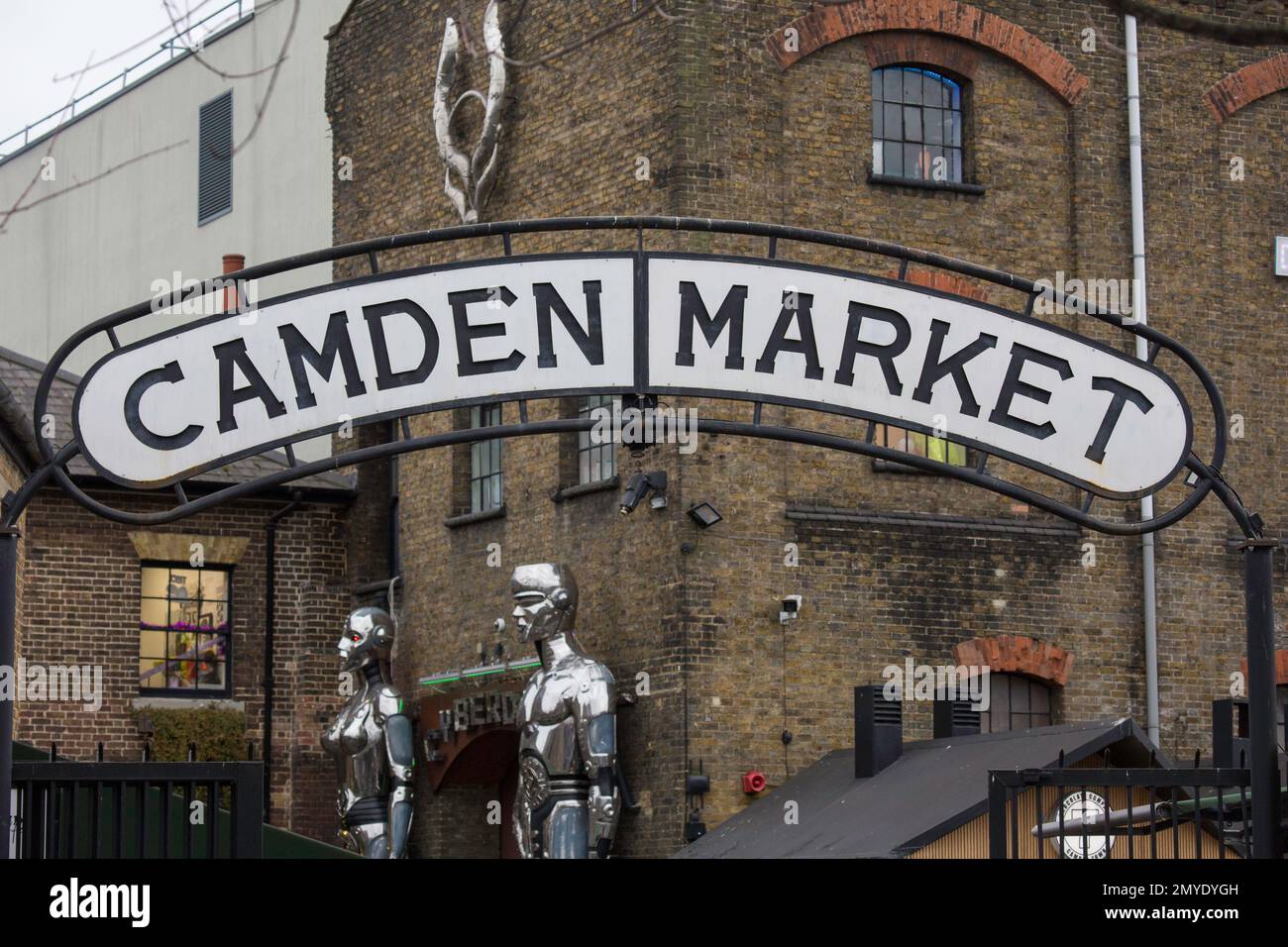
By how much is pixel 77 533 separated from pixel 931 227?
9.84 meters

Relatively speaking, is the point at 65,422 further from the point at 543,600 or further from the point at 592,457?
the point at 543,600

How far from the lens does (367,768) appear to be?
22328 millimetres

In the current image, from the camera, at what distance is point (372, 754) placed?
2239 cm

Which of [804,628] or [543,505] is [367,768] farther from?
[804,628]

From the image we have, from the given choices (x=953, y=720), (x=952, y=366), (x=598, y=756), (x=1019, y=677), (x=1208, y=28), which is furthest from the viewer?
(x=1019, y=677)

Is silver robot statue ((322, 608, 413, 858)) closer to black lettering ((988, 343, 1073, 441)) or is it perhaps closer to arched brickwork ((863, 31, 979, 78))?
arched brickwork ((863, 31, 979, 78))

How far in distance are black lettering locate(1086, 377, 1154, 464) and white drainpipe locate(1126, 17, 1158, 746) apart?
1155 cm

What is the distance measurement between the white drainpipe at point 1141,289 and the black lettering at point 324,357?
521 inches

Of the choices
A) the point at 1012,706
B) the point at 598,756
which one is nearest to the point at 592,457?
the point at 598,756

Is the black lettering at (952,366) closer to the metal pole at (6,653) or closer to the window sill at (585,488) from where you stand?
the metal pole at (6,653)

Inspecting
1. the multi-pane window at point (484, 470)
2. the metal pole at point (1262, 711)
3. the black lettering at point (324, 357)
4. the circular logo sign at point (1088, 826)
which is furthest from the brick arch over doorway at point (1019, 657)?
the black lettering at point (324, 357)

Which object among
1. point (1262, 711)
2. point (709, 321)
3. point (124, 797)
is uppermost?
point (709, 321)

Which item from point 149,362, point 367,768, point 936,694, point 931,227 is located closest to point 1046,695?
point 936,694

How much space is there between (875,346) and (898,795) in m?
8.27
